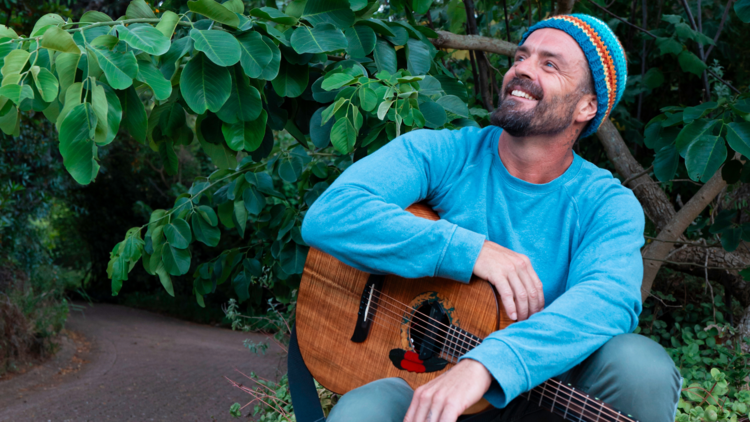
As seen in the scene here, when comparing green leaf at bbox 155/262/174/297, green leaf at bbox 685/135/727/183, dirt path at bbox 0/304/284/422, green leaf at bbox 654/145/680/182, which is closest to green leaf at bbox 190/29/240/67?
green leaf at bbox 155/262/174/297

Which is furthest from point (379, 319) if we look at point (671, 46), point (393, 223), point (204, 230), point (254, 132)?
point (671, 46)

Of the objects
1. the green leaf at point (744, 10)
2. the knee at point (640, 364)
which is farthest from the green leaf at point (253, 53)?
the green leaf at point (744, 10)

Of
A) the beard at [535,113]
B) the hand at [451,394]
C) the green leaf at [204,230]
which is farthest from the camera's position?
the green leaf at [204,230]

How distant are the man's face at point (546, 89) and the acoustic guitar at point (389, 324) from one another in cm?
34

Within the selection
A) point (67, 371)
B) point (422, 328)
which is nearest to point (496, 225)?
point (422, 328)

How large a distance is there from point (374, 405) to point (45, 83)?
107 cm

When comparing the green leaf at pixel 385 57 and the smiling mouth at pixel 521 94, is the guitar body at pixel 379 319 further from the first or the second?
the green leaf at pixel 385 57

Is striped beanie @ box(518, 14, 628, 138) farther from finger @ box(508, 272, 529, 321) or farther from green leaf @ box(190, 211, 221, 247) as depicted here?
green leaf @ box(190, 211, 221, 247)

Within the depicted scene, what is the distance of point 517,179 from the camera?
4.90 ft

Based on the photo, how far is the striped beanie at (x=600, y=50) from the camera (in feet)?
4.83

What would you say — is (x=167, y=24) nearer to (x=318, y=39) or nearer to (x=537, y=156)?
(x=318, y=39)

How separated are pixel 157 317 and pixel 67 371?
4.64m

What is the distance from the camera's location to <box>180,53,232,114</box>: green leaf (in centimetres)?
155

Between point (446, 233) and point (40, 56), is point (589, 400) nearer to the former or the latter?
point (446, 233)
